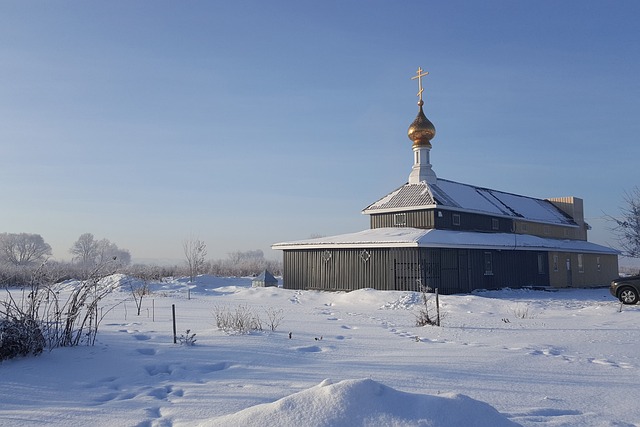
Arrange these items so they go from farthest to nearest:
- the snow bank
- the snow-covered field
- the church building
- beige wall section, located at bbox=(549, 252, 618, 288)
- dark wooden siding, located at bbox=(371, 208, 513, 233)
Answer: beige wall section, located at bbox=(549, 252, 618, 288) → dark wooden siding, located at bbox=(371, 208, 513, 233) → the church building → the snow-covered field → the snow bank

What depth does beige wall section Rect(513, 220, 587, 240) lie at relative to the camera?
32125mm

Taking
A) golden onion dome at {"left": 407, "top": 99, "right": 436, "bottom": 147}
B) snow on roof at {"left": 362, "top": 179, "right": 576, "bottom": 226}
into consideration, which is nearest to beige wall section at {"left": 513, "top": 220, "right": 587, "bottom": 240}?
snow on roof at {"left": 362, "top": 179, "right": 576, "bottom": 226}

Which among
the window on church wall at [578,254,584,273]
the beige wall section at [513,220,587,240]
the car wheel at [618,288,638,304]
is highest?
the beige wall section at [513,220,587,240]

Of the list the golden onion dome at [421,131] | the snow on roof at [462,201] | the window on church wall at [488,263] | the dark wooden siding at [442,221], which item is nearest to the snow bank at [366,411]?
the snow on roof at [462,201]

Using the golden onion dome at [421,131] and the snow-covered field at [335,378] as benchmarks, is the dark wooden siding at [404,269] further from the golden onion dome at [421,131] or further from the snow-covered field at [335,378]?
the snow-covered field at [335,378]

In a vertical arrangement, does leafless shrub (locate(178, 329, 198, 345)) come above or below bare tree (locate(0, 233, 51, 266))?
below

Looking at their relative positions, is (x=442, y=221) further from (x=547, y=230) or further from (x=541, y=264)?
(x=547, y=230)

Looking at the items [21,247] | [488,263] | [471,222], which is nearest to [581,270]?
[471,222]

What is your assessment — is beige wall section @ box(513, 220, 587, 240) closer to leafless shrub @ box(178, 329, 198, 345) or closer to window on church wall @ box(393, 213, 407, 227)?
window on church wall @ box(393, 213, 407, 227)

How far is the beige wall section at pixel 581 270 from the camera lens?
31531mm

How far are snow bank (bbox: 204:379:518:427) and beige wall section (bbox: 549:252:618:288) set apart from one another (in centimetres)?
2991

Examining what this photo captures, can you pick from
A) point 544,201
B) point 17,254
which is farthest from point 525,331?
point 17,254

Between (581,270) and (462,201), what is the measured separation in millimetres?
11902

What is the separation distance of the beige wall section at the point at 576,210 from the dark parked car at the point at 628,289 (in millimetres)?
19457
